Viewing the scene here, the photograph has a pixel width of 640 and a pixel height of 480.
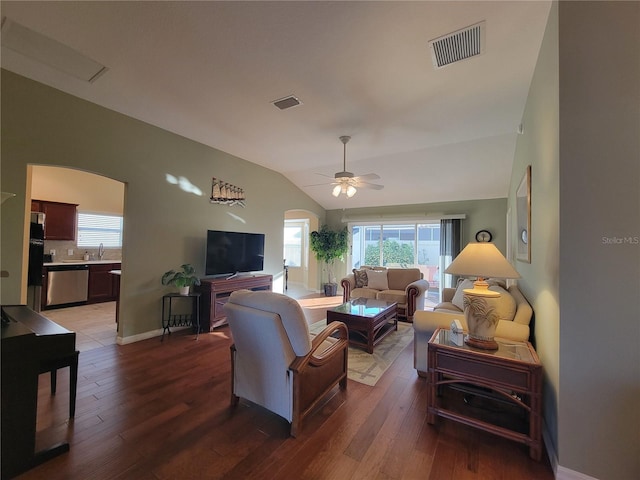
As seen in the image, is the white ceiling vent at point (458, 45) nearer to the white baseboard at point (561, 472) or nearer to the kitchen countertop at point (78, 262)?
the white baseboard at point (561, 472)

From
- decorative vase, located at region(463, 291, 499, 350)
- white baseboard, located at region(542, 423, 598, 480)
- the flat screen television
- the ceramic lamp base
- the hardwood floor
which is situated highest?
the flat screen television

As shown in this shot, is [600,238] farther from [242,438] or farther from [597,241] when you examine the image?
[242,438]

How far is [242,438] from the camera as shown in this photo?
1846 millimetres

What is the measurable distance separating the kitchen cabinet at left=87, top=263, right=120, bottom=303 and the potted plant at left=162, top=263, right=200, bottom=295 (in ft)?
8.59

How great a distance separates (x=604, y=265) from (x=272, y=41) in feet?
8.77

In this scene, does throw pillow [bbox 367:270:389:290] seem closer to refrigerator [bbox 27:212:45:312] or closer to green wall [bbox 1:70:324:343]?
green wall [bbox 1:70:324:343]

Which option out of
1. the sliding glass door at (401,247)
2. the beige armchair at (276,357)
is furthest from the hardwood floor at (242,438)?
the sliding glass door at (401,247)

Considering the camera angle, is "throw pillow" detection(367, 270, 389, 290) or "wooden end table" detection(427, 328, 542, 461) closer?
"wooden end table" detection(427, 328, 542, 461)

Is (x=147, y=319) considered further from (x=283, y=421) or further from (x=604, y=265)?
(x=604, y=265)

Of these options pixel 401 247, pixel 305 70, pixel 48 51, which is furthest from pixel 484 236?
pixel 48 51

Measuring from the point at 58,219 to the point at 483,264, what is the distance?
7.39m

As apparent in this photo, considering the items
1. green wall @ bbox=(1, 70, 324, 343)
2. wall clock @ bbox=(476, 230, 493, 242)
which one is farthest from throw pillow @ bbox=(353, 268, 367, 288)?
wall clock @ bbox=(476, 230, 493, 242)

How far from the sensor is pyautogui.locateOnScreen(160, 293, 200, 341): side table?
3824 mm

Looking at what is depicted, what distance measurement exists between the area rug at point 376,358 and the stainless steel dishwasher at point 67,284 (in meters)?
4.86
